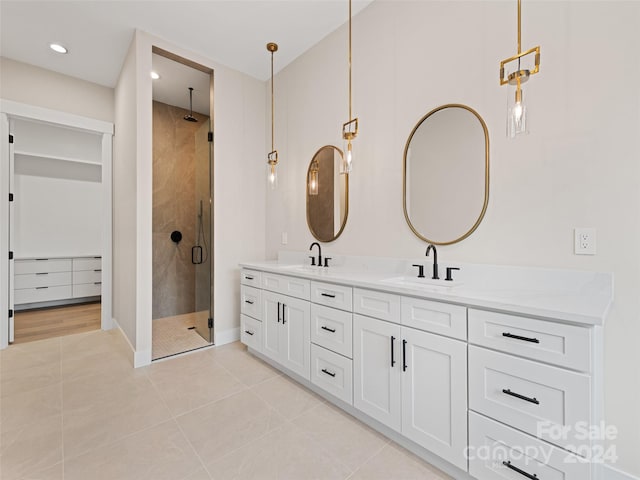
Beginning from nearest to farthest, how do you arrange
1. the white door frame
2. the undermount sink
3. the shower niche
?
1. the undermount sink
2. the white door frame
3. the shower niche

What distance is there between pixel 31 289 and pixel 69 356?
2.59 meters

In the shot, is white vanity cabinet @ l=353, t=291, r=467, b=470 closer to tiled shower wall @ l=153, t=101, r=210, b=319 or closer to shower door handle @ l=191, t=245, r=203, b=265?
shower door handle @ l=191, t=245, r=203, b=265

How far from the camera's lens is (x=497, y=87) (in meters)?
1.74

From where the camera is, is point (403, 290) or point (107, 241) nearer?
point (403, 290)

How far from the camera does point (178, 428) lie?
1843 millimetres

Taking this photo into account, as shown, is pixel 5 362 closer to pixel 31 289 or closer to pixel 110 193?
pixel 110 193

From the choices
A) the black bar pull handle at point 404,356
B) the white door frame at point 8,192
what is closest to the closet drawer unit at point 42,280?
the white door frame at point 8,192

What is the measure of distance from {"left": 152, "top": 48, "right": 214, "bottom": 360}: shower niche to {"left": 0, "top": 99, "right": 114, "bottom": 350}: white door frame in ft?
1.69

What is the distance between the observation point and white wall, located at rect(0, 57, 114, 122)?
317 cm

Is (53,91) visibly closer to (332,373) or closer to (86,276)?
(86,276)

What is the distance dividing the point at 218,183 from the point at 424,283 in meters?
2.39

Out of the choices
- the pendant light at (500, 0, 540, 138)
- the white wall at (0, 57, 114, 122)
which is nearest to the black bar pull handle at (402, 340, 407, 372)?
the pendant light at (500, 0, 540, 138)

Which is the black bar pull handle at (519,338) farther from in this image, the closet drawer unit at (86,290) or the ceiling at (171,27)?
the closet drawer unit at (86,290)

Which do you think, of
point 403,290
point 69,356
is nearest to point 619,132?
point 403,290
